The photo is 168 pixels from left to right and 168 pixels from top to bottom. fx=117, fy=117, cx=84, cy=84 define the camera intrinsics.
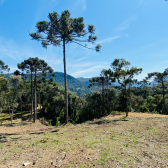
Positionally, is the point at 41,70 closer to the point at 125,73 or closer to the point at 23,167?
the point at 125,73

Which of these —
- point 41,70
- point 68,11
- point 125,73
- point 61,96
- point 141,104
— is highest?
point 68,11

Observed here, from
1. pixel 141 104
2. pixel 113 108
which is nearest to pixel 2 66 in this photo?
pixel 113 108

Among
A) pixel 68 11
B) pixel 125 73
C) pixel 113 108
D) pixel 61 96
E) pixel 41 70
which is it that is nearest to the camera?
pixel 68 11

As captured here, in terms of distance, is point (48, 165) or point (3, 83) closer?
point (48, 165)

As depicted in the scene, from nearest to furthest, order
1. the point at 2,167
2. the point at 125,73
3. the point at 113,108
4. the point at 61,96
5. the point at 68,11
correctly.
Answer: the point at 2,167 → the point at 68,11 → the point at 125,73 → the point at 61,96 → the point at 113,108


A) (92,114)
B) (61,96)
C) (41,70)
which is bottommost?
(92,114)

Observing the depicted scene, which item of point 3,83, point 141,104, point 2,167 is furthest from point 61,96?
point 2,167

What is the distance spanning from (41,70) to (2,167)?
49.2 feet

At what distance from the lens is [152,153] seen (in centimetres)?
387

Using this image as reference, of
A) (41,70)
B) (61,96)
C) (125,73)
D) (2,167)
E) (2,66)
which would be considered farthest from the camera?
(61,96)

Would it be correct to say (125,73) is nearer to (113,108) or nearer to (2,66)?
(113,108)

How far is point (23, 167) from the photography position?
10.00ft

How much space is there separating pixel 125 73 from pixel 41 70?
37.7 ft

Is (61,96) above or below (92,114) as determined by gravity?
above
